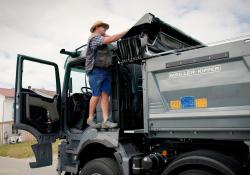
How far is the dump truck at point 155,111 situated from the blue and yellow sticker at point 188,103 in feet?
0.04

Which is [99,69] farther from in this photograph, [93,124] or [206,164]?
[206,164]

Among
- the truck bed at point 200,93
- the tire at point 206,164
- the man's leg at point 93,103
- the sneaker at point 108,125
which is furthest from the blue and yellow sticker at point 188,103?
the man's leg at point 93,103

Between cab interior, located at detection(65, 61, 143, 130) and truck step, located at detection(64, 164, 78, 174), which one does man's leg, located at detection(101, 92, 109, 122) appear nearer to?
cab interior, located at detection(65, 61, 143, 130)

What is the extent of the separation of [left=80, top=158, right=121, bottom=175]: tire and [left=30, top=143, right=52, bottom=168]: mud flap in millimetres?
1023

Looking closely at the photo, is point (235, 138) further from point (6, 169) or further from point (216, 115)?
point (6, 169)

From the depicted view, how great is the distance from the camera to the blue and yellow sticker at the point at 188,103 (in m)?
3.73

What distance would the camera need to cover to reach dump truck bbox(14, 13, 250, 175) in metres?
3.52

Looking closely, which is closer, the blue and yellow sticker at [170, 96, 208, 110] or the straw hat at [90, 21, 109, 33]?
the blue and yellow sticker at [170, 96, 208, 110]

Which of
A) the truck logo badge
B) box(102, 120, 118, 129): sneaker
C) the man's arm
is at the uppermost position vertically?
the man's arm

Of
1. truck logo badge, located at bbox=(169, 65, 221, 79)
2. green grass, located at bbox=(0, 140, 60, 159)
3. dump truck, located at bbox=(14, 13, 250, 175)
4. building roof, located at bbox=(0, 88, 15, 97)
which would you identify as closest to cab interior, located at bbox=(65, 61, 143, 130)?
dump truck, located at bbox=(14, 13, 250, 175)

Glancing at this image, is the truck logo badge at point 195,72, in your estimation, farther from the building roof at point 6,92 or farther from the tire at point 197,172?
the building roof at point 6,92

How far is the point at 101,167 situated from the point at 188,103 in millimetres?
1690

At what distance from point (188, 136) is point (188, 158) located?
27 centimetres

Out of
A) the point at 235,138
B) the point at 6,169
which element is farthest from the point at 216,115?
the point at 6,169
